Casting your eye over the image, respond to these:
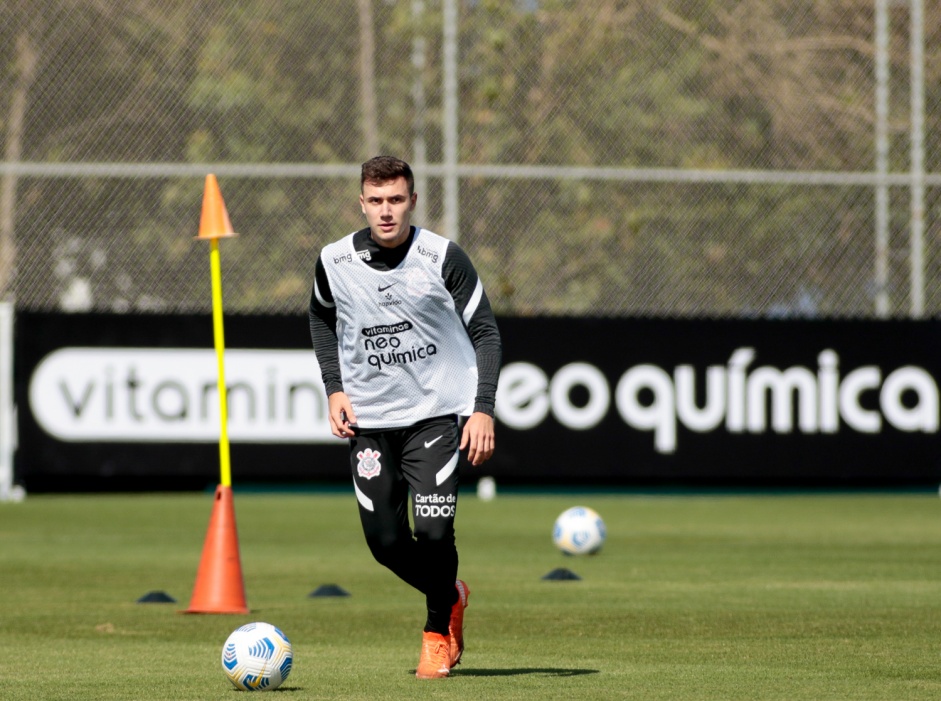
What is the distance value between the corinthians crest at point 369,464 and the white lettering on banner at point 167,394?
12.9 metres

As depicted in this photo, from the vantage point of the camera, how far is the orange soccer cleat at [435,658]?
24.3ft

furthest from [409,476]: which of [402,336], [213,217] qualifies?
[213,217]

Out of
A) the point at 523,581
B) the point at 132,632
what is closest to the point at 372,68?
the point at 523,581

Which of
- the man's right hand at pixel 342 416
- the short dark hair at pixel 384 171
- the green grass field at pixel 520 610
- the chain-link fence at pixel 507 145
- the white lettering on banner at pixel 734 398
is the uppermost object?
the chain-link fence at pixel 507 145

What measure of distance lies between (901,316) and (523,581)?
37.7ft

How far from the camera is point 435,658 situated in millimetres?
7434

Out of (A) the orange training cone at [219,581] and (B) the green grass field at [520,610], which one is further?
(A) the orange training cone at [219,581]

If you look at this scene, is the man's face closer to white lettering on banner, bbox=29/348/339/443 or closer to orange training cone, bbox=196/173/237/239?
orange training cone, bbox=196/173/237/239

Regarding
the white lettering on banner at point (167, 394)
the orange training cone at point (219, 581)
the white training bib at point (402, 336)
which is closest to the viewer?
the white training bib at point (402, 336)

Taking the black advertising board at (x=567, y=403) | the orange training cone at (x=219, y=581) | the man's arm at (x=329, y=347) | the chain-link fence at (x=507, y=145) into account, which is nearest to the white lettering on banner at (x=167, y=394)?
the black advertising board at (x=567, y=403)

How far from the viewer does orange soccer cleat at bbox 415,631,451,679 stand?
7406 mm

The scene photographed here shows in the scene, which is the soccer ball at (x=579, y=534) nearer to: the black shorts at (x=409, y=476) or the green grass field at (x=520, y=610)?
the green grass field at (x=520, y=610)

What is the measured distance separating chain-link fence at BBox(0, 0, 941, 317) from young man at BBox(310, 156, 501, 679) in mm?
13648

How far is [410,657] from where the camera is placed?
8203mm
